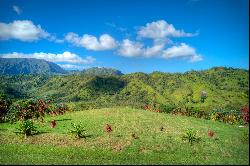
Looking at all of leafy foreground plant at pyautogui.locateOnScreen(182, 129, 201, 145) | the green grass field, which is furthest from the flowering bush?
leafy foreground plant at pyautogui.locateOnScreen(182, 129, 201, 145)

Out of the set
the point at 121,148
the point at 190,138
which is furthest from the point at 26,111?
the point at 190,138

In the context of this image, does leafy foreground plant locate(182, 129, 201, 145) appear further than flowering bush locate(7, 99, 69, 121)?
No

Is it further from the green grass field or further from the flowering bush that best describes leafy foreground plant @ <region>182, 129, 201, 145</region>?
the flowering bush

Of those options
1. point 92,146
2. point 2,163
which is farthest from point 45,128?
point 2,163

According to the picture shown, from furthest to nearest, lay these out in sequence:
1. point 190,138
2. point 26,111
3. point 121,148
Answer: point 26,111 → point 190,138 → point 121,148

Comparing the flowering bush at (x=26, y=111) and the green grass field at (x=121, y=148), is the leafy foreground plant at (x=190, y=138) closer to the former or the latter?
the green grass field at (x=121, y=148)

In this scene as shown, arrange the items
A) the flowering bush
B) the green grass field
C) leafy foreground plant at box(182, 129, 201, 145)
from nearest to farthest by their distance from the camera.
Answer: the green grass field
leafy foreground plant at box(182, 129, 201, 145)
the flowering bush

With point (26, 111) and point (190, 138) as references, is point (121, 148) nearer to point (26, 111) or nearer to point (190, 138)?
point (190, 138)

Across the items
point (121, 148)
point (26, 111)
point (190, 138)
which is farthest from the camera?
point (26, 111)

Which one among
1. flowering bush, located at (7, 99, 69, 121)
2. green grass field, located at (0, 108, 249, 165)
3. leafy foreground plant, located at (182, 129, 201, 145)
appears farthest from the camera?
flowering bush, located at (7, 99, 69, 121)

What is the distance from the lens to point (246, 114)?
3562cm

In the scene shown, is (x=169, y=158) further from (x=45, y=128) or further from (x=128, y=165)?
(x=45, y=128)

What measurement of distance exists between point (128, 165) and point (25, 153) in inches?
518

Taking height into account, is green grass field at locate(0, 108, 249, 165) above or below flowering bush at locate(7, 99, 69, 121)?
below
